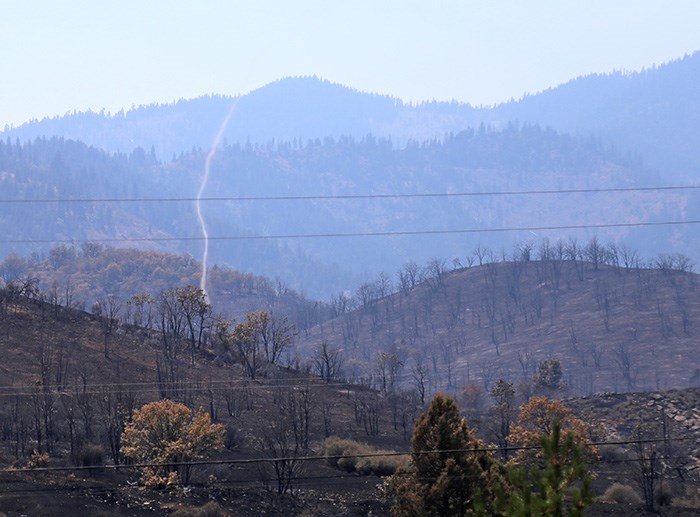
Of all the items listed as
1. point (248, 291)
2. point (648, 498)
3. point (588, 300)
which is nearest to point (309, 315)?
point (248, 291)

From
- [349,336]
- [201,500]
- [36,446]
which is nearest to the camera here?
[201,500]

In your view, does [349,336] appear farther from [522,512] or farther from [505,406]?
[522,512]

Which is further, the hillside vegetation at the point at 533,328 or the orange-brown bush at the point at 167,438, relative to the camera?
the hillside vegetation at the point at 533,328

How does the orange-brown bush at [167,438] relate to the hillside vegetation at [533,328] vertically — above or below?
below

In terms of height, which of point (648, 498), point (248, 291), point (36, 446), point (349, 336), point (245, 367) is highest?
point (248, 291)

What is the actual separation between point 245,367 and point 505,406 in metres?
23.1

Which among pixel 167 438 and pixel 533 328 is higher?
pixel 533 328

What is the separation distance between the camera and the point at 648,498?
137 feet

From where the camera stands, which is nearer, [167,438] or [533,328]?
[167,438]

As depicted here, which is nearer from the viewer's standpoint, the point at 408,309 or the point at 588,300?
the point at 588,300

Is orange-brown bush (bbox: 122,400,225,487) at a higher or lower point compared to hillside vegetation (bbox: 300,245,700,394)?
lower

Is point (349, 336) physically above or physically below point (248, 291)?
below

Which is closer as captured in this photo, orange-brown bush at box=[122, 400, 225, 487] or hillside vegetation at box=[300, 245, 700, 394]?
orange-brown bush at box=[122, 400, 225, 487]

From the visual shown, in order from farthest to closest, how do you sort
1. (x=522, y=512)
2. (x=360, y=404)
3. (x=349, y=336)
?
(x=349, y=336), (x=360, y=404), (x=522, y=512)
